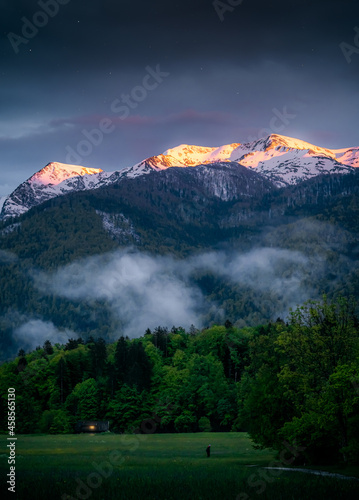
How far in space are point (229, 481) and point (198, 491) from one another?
5.01 metres

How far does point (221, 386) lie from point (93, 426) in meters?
33.4

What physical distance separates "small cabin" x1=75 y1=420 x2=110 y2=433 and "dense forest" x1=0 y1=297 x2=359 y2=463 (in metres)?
→ 2.24

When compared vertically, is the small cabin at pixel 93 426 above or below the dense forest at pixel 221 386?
below

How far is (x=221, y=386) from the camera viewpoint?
137 meters

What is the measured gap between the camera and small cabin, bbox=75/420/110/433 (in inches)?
5148

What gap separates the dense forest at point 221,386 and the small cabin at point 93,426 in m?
2.24

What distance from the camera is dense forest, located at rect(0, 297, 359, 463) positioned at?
46.8 metres

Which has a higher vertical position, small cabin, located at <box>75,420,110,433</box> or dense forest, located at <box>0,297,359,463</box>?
dense forest, located at <box>0,297,359,463</box>

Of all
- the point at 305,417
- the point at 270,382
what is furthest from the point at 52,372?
the point at 305,417

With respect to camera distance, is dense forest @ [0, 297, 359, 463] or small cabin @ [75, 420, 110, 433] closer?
dense forest @ [0, 297, 359, 463]

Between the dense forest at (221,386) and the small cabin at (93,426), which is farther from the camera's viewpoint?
the small cabin at (93,426)

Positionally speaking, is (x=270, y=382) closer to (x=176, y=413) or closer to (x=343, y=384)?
(x=343, y=384)

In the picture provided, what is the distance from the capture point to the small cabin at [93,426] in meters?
131

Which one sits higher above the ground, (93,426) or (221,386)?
(221,386)
